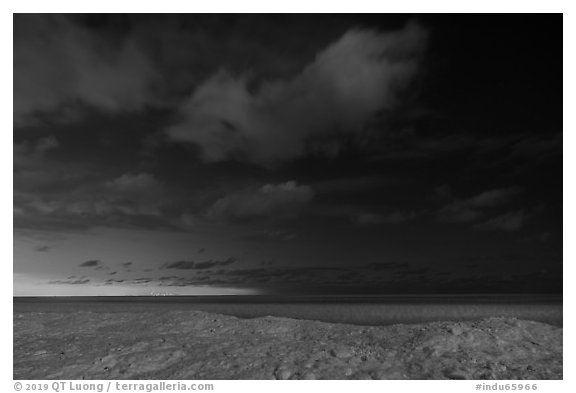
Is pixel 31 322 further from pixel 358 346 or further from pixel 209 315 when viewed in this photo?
pixel 358 346

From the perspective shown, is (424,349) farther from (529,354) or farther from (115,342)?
(115,342)

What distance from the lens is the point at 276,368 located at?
14.5 m

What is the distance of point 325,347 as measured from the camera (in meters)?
17.3

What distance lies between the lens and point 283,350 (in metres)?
17.0

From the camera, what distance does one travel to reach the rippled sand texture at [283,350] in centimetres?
1423

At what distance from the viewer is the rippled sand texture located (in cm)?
1423

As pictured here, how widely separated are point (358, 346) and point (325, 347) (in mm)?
1604

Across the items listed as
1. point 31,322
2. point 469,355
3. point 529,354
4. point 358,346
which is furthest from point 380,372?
point 31,322
